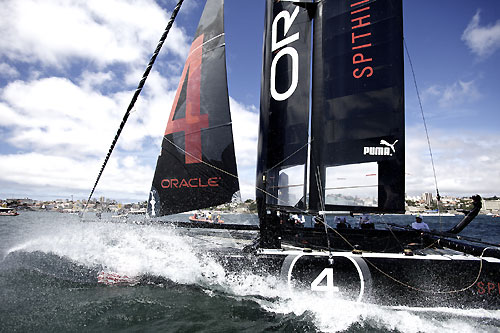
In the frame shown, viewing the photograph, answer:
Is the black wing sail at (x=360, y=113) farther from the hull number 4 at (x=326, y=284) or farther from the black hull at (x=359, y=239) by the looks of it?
the hull number 4 at (x=326, y=284)

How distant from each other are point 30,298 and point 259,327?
3746 mm

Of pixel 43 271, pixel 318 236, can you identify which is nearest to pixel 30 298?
pixel 43 271

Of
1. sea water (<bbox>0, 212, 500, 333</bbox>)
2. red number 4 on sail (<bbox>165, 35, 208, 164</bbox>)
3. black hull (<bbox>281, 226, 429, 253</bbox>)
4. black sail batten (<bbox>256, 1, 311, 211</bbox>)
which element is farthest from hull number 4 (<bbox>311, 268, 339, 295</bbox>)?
red number 4 on sail (<bbox>165, 35, 208, 164</bbox>)

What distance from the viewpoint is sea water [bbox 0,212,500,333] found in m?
3.81

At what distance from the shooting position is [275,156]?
20.2 feet

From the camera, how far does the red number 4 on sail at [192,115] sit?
6770 mm

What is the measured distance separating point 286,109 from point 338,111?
1.12 metres

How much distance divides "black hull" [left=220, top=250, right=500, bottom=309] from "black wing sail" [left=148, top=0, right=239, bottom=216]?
105 inches

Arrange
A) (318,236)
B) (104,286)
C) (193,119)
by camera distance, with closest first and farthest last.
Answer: (104,286), (318,236), (193,119)

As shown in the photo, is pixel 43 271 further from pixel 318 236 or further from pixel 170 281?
pixel 318 236

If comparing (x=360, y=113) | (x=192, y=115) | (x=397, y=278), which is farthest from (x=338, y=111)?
(x=192, y=115)

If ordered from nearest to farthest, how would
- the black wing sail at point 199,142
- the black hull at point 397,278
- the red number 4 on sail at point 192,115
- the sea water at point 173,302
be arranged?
1. the sea water at point 173,302
2. the black hull at point 397,278
3. the black wing sail at point 199,142
4. the red number 4 on sail at point 192,115

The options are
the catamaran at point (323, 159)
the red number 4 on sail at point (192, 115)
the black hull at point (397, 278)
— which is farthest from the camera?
the red number 4 on sail at point (192, 115)

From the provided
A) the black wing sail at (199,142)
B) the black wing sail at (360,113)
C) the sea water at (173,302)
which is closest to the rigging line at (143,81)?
the black wing sail at (199,142)
